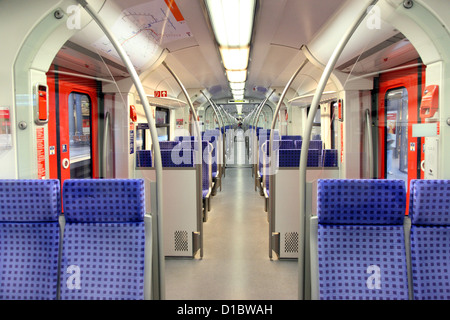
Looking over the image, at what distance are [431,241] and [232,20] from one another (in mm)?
3640

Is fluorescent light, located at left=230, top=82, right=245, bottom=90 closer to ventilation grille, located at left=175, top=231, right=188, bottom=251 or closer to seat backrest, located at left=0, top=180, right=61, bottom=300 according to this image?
ventilation grille, located at left=175, top=231, right=188, bottom=251

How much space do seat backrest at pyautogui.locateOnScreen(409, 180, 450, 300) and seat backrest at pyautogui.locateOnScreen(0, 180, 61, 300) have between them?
2114 mm

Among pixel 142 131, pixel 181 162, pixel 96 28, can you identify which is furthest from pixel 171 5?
pixel 142 131

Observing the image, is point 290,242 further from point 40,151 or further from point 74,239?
point 40,151

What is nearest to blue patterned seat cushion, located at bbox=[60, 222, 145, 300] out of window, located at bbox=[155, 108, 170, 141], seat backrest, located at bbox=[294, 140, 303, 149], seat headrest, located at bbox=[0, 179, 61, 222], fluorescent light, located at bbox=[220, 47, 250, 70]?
seat headrest, located at bbox=[0, 179, 61, 222]

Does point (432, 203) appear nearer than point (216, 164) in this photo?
Yes

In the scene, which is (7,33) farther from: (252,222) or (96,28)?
(252,222)

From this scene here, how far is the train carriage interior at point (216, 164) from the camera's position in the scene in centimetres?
203

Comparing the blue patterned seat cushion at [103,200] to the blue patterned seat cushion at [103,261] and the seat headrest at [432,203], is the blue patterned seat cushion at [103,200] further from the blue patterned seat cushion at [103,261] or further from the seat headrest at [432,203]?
the seat headrest at [432,203]

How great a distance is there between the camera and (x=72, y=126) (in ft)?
16.0

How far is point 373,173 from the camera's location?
5617mm

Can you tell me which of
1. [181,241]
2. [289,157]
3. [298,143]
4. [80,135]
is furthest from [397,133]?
[80,135]

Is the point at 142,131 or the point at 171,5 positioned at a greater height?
the point at 171,5

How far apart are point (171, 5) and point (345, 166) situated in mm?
3931
